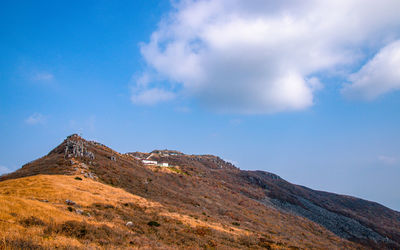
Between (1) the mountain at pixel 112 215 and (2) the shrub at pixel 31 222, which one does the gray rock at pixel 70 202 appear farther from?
(2) the shrub at pixel 31 222

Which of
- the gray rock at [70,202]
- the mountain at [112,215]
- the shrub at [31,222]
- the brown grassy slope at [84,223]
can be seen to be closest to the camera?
the brown grassy slope at [84,223]

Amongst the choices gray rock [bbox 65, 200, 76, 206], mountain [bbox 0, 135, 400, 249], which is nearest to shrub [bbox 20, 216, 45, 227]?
mountain [bbox 0, 135, 400, 249]

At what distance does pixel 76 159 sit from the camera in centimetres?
4872

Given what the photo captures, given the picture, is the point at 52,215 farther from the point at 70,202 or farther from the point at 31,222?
the point at 70,202

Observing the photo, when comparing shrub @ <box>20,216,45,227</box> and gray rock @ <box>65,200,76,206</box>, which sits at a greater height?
gray rock @ <box>65,200,76,206</box>

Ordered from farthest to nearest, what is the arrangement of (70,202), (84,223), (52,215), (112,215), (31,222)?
(70,202), (112,215), (52,215), (84,223), (31,222)

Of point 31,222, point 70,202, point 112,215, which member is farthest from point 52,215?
point 70,202

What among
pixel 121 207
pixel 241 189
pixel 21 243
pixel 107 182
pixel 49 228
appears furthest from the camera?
pixel 241 189

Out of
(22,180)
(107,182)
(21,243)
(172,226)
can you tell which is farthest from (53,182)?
(21,243)

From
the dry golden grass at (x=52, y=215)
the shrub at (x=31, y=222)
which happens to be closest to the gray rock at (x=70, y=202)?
the dry golden grass at (x=52, y=215)

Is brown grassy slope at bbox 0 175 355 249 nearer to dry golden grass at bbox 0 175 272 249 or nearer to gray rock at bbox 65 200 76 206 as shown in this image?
dry golden grass at bbox 0 175 272 249

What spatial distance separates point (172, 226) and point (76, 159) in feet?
108

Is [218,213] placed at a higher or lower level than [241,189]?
lower

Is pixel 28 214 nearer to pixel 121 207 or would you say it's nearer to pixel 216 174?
pixel 121 207
